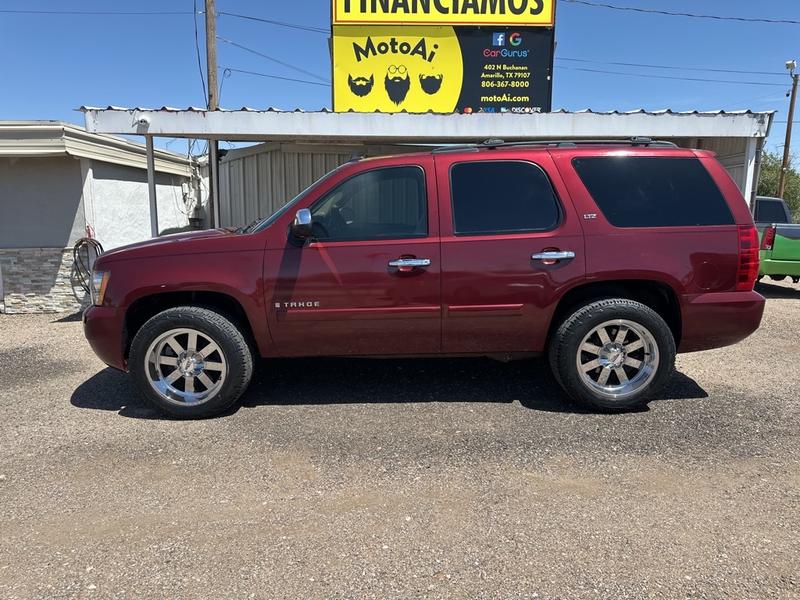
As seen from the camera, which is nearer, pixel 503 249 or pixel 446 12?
pixel 503 249

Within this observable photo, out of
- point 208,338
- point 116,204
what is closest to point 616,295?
point 208,338

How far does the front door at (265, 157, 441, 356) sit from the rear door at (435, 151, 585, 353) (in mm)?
137

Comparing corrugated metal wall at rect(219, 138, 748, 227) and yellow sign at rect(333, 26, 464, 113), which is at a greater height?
yellow sign at rect(333, 26, 464, 113)

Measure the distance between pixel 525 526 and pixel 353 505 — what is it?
912 mm

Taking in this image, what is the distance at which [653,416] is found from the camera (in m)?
4.38

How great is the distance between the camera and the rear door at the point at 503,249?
424 cm

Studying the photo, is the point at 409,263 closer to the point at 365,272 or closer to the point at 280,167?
the point at 365,272

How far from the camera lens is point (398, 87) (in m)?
9.96

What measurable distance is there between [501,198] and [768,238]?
7.83 metres

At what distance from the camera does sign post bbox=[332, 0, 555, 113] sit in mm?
9695

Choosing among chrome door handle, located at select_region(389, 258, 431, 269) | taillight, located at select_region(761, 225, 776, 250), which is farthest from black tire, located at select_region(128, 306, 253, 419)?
taillight, located at select_region(761, 225, 776, 250)

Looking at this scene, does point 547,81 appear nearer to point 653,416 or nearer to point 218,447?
point 653,416

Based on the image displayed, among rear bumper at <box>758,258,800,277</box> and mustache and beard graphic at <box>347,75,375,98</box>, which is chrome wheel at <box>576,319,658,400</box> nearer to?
mustache and beard graphic at <box>347,75,375,98</box>

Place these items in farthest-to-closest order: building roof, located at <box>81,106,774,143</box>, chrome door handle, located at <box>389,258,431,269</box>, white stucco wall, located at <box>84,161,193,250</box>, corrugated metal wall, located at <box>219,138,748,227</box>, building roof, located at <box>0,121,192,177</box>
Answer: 1. corrugated metal wall, located at <box>219,138,748,227</box>
2. white stucco wall, located at <box>84,161,193,250</box>
3. building roof, located at <box>0,121,192,177</box>
4. building roof, located at <box>81,106,774,143</box>
5. chrome door handle, located at <box>389,258,431,269</box>
